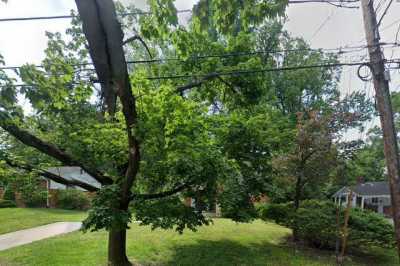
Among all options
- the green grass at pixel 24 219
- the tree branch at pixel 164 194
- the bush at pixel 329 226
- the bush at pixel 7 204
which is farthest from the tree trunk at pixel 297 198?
the bush at pixel 7 204

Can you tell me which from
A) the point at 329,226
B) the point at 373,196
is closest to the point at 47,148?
the point at 329,226

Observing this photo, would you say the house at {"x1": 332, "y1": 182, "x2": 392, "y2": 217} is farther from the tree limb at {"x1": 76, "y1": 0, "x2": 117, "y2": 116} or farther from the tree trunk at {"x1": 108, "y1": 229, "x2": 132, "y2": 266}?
the tree limb at {"x1": 76, "y1": 0, "x2": 117, "y2": 116}

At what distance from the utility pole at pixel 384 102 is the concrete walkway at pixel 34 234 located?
12.1 metres

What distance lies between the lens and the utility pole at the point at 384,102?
625cm

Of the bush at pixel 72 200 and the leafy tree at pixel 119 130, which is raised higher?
the leafy tree at pixel 119 130

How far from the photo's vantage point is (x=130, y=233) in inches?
555

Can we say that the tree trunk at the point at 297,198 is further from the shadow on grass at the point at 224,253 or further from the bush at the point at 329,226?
the shadow on grass at the point at 224,253

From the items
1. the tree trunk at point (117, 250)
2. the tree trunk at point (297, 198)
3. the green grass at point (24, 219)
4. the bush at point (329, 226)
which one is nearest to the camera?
the tree trunk at point (117, 250)

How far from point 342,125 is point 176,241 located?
302 inches

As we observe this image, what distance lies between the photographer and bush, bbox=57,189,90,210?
24531mm

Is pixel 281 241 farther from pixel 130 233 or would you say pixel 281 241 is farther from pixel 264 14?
pixel 264 14

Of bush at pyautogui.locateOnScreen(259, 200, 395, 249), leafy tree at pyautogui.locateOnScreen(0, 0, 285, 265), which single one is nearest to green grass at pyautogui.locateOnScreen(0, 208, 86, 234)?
leafy tree at pyautogui.locateOnScreen(0, 0, 285, 265)

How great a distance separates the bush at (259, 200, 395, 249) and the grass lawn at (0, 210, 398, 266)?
62cm

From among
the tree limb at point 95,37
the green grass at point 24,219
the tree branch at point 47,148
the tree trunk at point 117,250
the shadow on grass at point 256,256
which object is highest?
the tree limb at point 95,37
